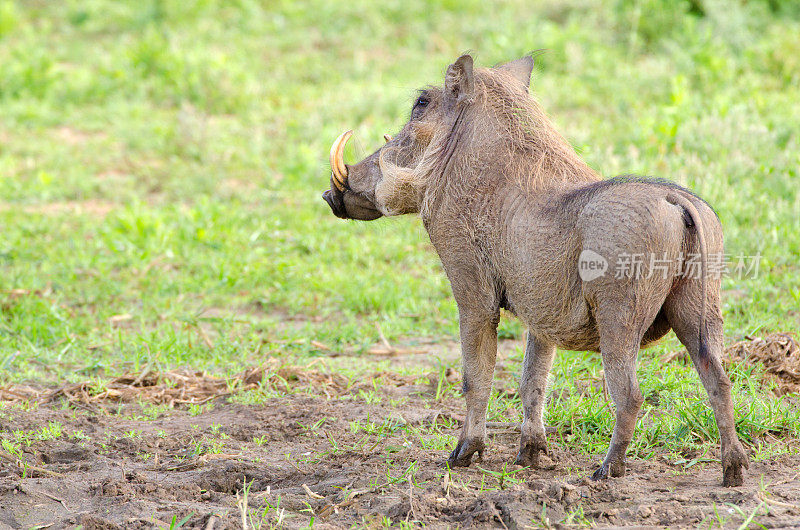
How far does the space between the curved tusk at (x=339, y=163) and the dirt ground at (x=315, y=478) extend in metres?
1.18

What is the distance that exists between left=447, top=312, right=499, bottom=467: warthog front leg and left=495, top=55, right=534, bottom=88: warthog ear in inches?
44.5

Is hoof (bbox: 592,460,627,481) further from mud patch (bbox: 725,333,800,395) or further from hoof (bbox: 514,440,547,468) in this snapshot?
mud patch (bbox: 725,333,800,395)

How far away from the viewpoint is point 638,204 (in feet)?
10.4

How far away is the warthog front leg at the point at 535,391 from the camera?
386cm

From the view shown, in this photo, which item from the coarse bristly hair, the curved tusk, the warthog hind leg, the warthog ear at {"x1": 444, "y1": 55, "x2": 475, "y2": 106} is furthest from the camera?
the curved tusk

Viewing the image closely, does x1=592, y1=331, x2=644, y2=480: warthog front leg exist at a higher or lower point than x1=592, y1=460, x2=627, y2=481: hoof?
higher

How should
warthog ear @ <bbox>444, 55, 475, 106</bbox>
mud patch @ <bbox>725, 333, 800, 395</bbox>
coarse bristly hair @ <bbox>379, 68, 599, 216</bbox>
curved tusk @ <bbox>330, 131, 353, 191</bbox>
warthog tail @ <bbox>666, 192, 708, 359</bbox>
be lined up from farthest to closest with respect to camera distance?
1. mud patch @ <bbox>725, 333, 800, 395</bbox>
2. curved tusk @ <bbox>330, 131, 353, 191</bbox>
3. warthog ear @ <bbox>444, 55, 475, 106</bbox>
4. coarse bristly hair @ <bbox>379, 68, 599, 216</bbox>
5. warthog tail @ <bbox>666, 192, 708, 359</bbox>

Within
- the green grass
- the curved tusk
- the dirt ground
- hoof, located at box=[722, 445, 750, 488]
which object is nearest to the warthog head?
the curved tusk

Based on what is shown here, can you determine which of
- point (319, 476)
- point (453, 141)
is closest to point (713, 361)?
point (453, 141)

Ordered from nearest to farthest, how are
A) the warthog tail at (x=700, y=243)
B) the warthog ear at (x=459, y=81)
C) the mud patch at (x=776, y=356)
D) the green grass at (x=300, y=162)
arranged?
the warthog tail at (x=700, y=243) → the warthog ear at (x=459, y=81) → the mud patch at (x=776, y=356) → the green grass at (x=300, y=162)

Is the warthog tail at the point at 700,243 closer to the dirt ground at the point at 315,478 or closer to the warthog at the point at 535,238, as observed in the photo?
the warthog at the point at 535,238

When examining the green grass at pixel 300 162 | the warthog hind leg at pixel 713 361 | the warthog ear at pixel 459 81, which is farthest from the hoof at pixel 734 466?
the warthog ear at pixel 459 81

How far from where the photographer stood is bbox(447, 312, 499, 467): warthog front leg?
3814mm

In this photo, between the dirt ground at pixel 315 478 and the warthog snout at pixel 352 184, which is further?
the warthog snout at pixel 352 184
